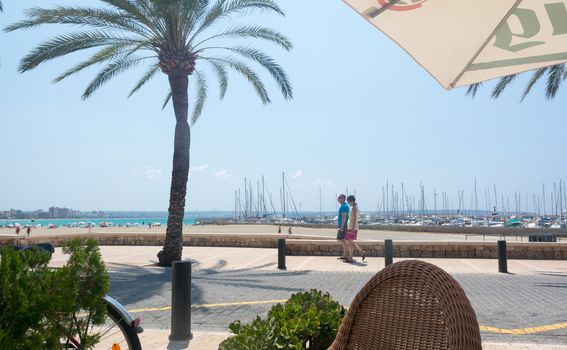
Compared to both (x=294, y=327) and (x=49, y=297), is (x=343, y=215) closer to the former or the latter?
(x=294, y=327)

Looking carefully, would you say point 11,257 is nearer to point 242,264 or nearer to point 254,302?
point 254,302

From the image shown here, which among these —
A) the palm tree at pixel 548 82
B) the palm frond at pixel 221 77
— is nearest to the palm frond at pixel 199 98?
the palm frond at pixel 221 77

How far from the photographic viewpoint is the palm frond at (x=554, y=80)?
17.0 metres

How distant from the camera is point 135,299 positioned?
8000 mm

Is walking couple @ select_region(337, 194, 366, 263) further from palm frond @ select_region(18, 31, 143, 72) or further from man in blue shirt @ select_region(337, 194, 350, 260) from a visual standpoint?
palm frond @ select_region(18, 31, 143, 72)

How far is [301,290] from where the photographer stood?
878cm

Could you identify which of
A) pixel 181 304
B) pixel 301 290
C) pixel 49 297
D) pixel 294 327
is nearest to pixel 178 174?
pixel 301 290

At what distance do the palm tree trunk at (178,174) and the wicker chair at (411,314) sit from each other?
1158cm

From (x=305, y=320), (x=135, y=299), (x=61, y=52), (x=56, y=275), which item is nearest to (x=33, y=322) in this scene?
(x=56, y=275)

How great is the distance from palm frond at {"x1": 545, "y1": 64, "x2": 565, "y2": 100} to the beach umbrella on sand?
50.2 feet

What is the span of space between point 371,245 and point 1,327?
46.7 feet

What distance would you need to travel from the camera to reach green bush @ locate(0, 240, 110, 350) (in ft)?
5.58

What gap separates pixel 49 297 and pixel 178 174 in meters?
12.3

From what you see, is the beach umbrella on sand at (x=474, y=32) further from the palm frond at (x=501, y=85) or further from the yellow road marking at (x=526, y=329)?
the palm frond at (x=501, y=85)
